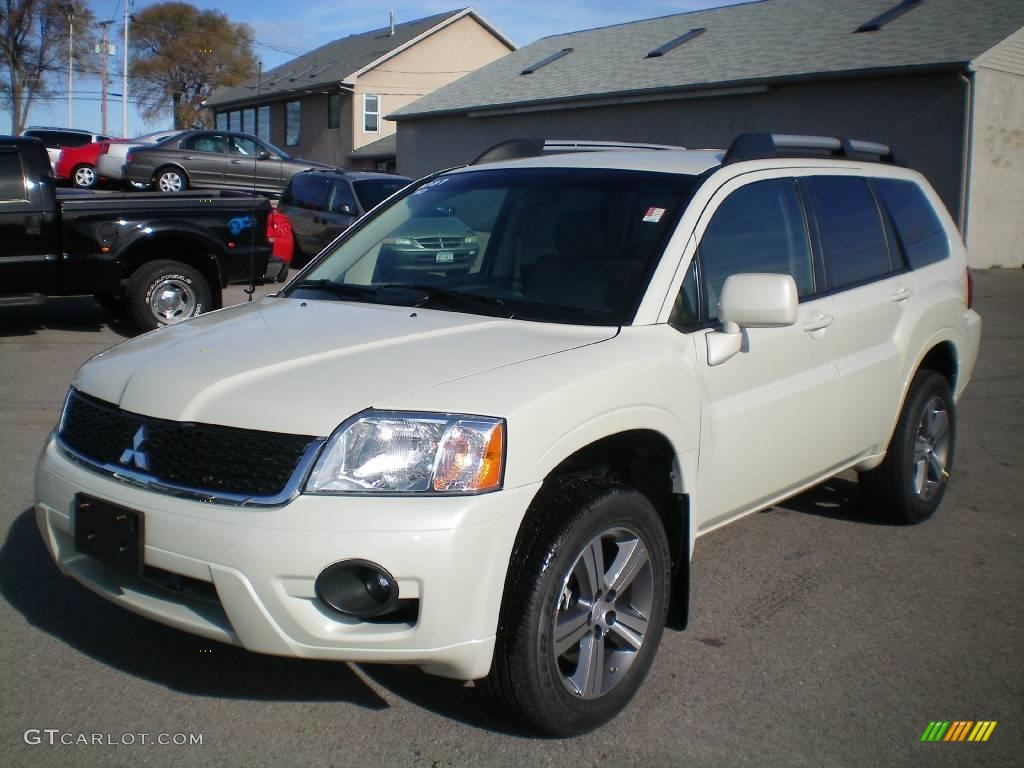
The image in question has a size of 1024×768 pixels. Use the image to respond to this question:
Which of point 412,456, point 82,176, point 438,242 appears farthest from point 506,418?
point 82,176

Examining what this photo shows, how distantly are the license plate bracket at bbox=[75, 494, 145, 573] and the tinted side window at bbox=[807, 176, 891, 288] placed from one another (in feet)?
10.0

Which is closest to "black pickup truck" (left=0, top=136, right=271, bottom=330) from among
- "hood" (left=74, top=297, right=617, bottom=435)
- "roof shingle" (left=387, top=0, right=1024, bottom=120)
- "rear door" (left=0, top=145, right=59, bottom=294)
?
"rear door" (left=0, top=145, right=59, bottom=294)

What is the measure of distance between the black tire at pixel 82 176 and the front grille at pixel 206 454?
2463 cm

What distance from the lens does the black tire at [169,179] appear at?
22781 mm

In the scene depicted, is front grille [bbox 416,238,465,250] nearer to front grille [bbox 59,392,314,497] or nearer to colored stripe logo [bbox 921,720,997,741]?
front grille [bbox 59,392,314,497]

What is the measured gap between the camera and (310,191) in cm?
1692

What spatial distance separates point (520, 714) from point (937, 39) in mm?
20203

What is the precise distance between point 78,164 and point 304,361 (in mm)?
25059

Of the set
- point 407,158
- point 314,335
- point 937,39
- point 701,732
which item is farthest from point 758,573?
point 407,158

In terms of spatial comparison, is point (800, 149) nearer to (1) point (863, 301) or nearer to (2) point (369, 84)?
(1) point (863, 301)

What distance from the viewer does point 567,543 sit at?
3.06 metres

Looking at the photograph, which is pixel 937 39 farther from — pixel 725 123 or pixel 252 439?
pixel 252 439

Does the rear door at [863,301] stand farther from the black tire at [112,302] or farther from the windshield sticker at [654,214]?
the black tire at [112,302]

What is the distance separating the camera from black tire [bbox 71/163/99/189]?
2561cm
